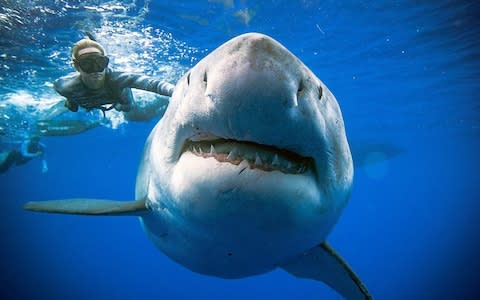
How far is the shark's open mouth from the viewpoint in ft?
5.32

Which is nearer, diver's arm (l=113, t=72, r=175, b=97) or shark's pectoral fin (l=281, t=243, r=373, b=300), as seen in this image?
shark's pectoral fin (l=281, t=243, r=373, b=300)

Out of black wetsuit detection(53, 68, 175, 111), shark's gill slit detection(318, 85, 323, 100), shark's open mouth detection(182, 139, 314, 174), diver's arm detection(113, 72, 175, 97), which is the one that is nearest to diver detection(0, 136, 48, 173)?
black wetsuit detection(53, 68, 175, 111)

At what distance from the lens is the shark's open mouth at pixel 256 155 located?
5.32 ft

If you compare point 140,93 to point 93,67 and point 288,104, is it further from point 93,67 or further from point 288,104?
point 288,104

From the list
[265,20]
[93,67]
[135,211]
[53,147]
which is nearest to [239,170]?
[135,211]

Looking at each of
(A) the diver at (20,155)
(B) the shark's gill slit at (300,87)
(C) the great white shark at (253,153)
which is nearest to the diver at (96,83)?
(C) the great white shark at (253,153)

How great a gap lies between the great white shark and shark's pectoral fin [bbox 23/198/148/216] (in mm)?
787

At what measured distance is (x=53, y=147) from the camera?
29906 millimetres

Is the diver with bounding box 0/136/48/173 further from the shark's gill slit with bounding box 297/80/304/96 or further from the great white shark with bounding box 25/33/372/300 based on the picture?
the shark's gill slit with bounding box 297/80/304/96

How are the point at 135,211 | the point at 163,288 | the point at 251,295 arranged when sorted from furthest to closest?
the point at 163,288, the point at 251,295, the point at 135,211

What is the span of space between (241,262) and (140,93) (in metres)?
12.0

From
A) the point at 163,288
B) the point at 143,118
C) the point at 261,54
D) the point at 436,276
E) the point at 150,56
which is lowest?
the point at 163,288

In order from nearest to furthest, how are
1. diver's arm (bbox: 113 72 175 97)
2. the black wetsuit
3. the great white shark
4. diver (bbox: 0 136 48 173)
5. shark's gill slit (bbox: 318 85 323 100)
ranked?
the great white shark
shark's gill slit (bbox: 318 85 323 100)
the black wetsuit
diver's arm (bbox: 113 72 175 97)
diver (bbox: 0 136 48 173)

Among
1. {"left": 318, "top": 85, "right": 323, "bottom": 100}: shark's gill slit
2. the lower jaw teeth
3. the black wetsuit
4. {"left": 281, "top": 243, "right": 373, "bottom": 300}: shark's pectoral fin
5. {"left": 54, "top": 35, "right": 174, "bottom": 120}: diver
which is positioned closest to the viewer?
the lower jaw teeth
